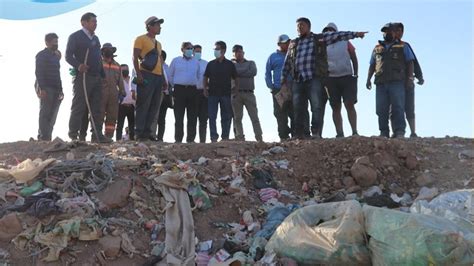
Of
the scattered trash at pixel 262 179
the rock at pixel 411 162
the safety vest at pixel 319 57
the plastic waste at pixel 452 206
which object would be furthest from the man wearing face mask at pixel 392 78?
the plastic waste at pixel 452 206

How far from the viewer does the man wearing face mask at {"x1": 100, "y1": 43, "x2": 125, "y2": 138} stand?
751 centimetres

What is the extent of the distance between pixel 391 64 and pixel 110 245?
14.3ft

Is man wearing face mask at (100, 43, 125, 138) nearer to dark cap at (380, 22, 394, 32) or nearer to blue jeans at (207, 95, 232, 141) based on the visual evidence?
blue jeans at (207, 95, 232, 141)

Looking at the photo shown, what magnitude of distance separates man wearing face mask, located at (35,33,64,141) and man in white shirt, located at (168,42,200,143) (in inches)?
61.8

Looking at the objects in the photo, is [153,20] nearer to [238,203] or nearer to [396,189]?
[238,203]

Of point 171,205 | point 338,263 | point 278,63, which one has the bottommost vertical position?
point 338,263

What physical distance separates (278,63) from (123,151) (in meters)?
2.88

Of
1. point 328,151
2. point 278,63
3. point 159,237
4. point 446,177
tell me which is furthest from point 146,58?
point 446,177

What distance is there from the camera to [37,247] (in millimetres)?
4266

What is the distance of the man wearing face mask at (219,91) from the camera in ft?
24.7

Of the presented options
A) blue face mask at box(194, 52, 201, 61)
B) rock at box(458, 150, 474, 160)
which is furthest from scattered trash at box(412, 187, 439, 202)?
blue face mask at box(194, 52, 201, 61)

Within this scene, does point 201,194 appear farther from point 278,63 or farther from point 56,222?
point 278,63

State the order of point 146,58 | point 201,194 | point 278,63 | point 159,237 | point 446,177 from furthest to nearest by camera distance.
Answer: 1. point 278,63
2. point 146,58
3. point 446,177
4. point 201,194
5. point 159,237

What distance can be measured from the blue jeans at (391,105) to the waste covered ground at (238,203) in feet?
1.46
